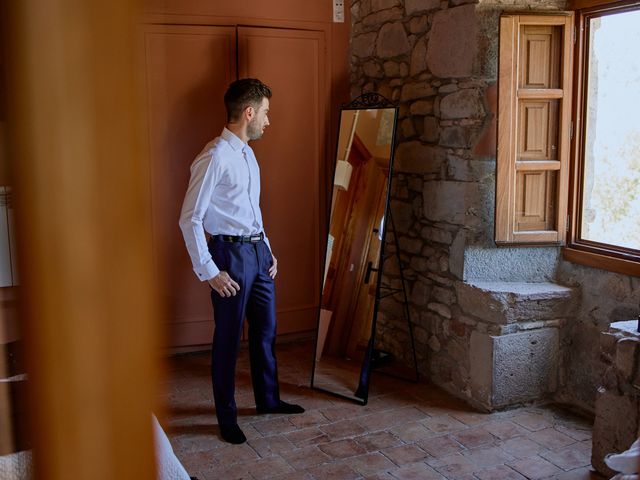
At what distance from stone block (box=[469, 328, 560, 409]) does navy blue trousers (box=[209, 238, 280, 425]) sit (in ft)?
4.06

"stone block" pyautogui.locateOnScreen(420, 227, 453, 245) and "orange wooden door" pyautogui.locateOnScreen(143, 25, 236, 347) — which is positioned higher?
"orange wooden door" pyautogui.locateOnScreen(143, 25, 236, 347)

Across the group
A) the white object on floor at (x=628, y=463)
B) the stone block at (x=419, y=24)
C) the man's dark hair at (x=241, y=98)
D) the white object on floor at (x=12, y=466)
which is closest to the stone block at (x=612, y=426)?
the white object on floor at (x=628, y=463)

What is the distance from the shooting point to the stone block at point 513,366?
3908 millimetres

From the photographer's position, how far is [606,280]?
3797 millimetres

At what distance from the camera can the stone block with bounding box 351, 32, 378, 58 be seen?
500 cm

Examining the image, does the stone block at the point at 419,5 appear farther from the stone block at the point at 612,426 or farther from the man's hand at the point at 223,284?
the stone block at the point at 612,426

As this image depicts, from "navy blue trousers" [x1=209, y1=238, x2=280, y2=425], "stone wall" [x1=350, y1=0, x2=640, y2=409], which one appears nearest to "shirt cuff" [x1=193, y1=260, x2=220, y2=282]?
"navy blue trousers" [x1=209, y1=238, x2=280, y2=425]

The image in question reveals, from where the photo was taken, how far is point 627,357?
10.1 ft

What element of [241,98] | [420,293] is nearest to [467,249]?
[420,293]

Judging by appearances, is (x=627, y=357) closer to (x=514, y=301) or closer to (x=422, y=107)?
(x=514, y=301)

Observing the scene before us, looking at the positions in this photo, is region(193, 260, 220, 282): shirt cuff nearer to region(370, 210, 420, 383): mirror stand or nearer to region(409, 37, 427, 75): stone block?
region(370, 210, 420, 383): mirror stand

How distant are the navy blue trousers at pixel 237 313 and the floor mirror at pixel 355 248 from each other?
70 centimetres

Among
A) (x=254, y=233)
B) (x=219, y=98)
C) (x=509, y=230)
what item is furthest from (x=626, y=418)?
(x=219, y=98)

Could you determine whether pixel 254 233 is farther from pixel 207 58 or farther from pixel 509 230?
pixel 207 58
